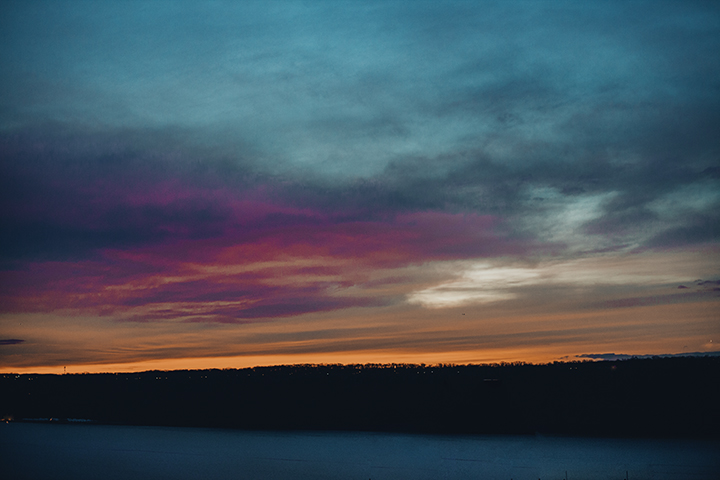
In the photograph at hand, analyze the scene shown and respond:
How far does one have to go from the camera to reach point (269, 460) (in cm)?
14888

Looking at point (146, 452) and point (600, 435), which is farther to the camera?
point (600, 435)

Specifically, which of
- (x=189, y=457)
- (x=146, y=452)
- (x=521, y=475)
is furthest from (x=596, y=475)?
(x=146, y=452)

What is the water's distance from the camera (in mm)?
118750

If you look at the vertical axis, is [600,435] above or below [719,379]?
below

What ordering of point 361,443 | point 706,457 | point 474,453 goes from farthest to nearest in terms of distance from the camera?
point 361,443
point 474,453
point 706,457

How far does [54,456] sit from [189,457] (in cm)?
4011

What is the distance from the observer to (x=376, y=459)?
14262cm

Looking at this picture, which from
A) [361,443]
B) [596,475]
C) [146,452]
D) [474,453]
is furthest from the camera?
[361,443]

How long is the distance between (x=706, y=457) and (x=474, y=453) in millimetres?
55183

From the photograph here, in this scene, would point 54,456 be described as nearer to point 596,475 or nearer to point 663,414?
point 596,475

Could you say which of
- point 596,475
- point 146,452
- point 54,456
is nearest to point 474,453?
point 596,475

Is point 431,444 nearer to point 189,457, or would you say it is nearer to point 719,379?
point 189,457

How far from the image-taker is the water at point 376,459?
11875cm

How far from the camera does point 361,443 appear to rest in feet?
608
